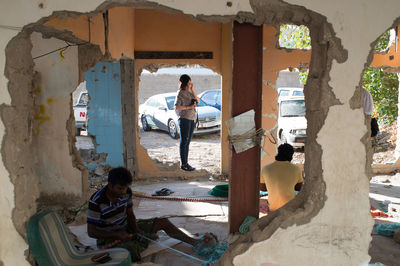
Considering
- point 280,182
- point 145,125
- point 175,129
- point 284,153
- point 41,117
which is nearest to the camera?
point 280,182

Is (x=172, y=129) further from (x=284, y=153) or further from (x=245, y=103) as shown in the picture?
(x=245, y=103)

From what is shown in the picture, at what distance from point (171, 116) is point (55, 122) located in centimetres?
695

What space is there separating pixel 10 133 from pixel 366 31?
3156 millimetres

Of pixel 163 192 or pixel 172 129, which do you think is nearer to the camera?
pixel 163 192

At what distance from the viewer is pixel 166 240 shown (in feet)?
14.1

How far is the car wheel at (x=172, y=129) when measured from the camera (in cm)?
1258

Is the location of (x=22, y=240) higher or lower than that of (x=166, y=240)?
higher

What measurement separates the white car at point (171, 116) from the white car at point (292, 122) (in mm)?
2752

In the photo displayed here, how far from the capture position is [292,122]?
9.94m

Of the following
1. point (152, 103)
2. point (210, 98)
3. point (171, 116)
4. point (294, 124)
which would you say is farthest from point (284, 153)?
point (152, 103)

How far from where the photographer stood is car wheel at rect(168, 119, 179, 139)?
12578 millimetres

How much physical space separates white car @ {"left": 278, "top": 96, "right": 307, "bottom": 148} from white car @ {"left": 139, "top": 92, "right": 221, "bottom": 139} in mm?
2752

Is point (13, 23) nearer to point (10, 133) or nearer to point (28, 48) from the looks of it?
point (28, 48)

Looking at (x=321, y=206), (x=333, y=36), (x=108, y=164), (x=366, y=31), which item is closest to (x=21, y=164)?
(x=321, y=206)
